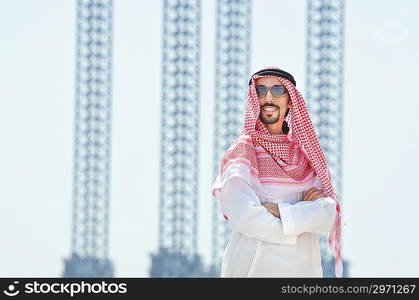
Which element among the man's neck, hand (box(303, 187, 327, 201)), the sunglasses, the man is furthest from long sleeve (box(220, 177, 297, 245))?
the sunglasses

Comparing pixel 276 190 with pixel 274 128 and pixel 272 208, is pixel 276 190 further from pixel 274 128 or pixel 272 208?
pixel 274 128

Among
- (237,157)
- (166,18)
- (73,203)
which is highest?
(166,18)

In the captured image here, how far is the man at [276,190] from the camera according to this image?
5.97m

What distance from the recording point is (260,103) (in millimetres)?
6180

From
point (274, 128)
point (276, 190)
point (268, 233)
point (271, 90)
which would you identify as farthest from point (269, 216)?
point (271, 90)

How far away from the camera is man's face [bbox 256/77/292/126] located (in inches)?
243

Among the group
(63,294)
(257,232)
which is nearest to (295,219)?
(257,232)

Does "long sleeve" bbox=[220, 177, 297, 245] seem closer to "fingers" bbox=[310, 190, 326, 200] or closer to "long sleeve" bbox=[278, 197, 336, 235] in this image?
"long sleeve" bbox=[278, 197, 336, 235]

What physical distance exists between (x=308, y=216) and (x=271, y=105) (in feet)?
1.85

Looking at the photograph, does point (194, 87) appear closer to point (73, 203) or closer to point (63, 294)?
point (73, 203)

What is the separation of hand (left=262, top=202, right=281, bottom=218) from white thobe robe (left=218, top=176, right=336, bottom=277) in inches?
0.9

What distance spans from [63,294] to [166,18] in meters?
39.9

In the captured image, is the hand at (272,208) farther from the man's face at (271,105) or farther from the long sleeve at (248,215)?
the man's face at (271,105)

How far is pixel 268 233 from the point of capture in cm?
598
